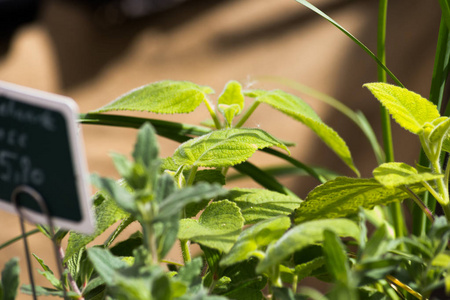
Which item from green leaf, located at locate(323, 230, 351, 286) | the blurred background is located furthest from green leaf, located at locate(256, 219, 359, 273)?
the blurred background

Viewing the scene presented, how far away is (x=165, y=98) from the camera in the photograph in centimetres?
42

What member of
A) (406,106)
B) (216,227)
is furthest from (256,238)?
(406,106)

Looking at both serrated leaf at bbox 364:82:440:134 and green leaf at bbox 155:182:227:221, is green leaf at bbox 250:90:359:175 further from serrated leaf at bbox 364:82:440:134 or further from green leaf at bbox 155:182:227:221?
green leaf at bbox 155:182:227:221

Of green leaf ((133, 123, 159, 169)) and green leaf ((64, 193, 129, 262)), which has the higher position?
green leaf ((133, 123, 159, 169))

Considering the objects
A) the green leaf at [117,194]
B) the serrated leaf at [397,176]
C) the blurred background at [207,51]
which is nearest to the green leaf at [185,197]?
the green leaf at [117,194]

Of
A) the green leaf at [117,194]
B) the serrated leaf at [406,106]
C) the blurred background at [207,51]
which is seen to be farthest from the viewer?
the blurred background at [207,51]

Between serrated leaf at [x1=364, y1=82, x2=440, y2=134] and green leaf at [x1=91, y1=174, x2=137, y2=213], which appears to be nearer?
green leaf at [x1=91, y1=174, x2=137, y2=213]

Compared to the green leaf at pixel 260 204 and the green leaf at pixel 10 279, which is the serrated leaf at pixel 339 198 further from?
the green leaf at pixel 10 279

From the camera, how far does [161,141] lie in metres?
1.51

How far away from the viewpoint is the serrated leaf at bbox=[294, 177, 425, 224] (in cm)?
36

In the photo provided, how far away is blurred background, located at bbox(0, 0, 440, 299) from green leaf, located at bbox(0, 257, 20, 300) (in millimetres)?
1125

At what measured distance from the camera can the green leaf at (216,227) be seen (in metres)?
0.30

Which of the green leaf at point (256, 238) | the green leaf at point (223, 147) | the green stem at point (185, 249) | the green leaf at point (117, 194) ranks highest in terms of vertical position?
the green leaf at point (117, 194)

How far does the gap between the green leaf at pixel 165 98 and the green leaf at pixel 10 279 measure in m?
0.16
